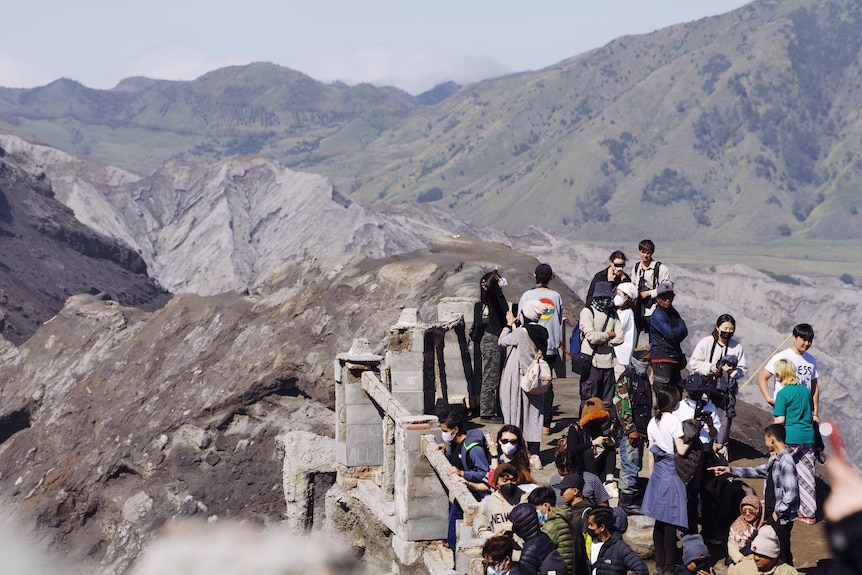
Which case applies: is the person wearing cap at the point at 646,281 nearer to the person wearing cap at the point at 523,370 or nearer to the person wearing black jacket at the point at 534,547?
the person wearing cap at the point at 523,370

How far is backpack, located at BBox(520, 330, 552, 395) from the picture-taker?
11578 millimetres

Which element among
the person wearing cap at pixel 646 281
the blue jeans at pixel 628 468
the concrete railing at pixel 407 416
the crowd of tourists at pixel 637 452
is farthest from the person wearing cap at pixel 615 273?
the concrete railing at pixel 407 416

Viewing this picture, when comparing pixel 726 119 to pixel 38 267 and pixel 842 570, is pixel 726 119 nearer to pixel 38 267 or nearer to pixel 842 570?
pixel 38 267

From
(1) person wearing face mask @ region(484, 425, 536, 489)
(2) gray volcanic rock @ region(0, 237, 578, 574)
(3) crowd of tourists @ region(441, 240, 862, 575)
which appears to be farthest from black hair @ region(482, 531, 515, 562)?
(2) gray volcanic rock @ region(0, 237, 578, 574)

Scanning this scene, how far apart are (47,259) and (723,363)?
5465 centimetres

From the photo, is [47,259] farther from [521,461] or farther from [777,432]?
[777,432]

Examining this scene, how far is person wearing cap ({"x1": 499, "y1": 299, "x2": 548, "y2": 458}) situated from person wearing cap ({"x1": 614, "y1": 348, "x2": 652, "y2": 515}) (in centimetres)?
105

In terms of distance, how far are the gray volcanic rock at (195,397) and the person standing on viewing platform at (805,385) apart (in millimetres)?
14619

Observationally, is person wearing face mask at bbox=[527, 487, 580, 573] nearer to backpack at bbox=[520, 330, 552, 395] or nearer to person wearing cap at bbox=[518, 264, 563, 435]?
backpack at bbox=[520, 330, 552, 395]

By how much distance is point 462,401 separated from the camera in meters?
15.5

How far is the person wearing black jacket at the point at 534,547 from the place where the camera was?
784cm

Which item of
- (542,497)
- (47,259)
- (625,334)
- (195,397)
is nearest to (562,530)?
(542,497)

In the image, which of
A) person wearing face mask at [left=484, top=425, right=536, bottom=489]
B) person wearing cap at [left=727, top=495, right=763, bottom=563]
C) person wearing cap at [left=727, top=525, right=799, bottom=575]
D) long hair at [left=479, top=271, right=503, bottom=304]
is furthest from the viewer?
long hair at [left=479, top=271, right=503, bottom=304]

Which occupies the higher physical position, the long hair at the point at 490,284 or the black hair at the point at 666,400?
the long hair at the point at 490,284
